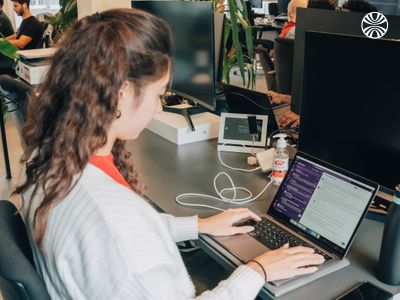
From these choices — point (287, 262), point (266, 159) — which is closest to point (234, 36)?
point (266, 159)

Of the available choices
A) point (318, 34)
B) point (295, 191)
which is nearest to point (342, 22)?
point (318, 34)

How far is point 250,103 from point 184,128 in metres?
0.28

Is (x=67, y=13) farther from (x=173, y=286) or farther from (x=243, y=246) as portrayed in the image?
(x=173, y=286)

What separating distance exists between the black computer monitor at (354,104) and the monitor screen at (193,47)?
417 millimetres

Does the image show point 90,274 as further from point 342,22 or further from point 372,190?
point 342,22

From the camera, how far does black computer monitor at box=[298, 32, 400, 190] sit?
3.78 feet

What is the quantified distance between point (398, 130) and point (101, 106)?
2.41 ft

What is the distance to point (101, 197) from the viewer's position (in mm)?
802

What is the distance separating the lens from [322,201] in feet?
3.66

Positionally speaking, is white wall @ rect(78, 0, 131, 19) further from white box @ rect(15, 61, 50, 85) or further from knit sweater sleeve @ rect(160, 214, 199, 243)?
knit sweater sleeve @ rect(160, 214, 199, 243)

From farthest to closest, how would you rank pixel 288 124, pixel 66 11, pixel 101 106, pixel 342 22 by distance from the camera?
pixel 66 11 < pixel 288 124 < pixel 342 22 < pixel 101 106

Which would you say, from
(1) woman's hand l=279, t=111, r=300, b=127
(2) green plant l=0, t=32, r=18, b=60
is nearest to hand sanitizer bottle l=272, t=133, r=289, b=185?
(1) woman's hand l=279, t=111, r=300, b=127

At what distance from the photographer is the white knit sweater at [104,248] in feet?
2.48

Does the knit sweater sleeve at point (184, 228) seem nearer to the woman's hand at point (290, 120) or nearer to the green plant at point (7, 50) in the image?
the woman's hand at point (290, 120)
